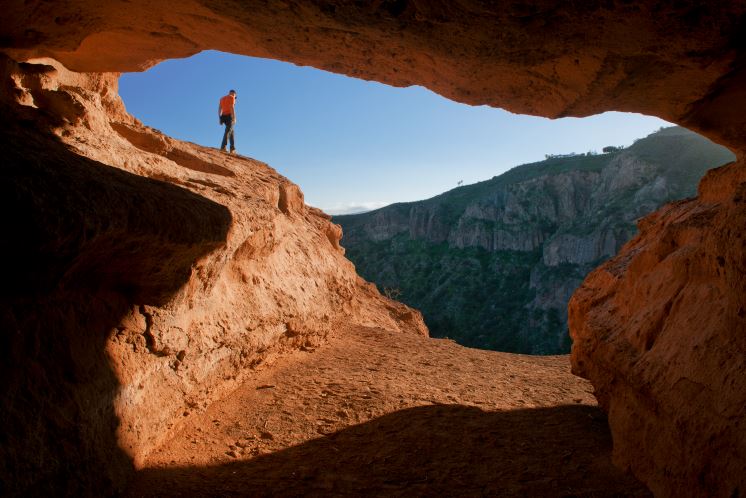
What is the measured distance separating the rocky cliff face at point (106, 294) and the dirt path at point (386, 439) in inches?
16.3

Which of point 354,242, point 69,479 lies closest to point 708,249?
point 69,479

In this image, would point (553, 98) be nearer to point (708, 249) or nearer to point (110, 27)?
point (708, 249)

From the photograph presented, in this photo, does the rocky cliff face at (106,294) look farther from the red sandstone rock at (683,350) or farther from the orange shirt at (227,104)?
the orange shirt at (227,104)

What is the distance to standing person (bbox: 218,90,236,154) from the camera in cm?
1112

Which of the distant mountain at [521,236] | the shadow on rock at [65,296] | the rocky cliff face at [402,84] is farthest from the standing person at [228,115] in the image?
the distant mountain at [521,236]

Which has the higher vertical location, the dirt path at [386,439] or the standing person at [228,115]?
the standing person at [228,115]

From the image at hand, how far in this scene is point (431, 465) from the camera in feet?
12.9

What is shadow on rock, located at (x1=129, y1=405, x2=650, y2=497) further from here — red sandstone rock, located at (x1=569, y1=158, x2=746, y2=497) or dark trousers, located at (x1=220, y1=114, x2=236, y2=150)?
dark trousers, located at (x1=220, y1=114, x2=236, y2=150)

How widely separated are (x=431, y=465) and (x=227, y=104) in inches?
393

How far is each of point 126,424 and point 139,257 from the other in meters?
1.32

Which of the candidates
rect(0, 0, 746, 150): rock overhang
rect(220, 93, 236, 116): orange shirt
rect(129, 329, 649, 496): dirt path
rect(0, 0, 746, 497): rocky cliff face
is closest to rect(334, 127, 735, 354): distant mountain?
rect(220, 93, 236, 116): orange shirt

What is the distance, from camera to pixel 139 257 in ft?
12.0

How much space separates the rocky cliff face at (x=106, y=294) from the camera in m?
2.66

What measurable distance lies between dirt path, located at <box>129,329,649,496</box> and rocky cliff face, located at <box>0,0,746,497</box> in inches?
20.3
